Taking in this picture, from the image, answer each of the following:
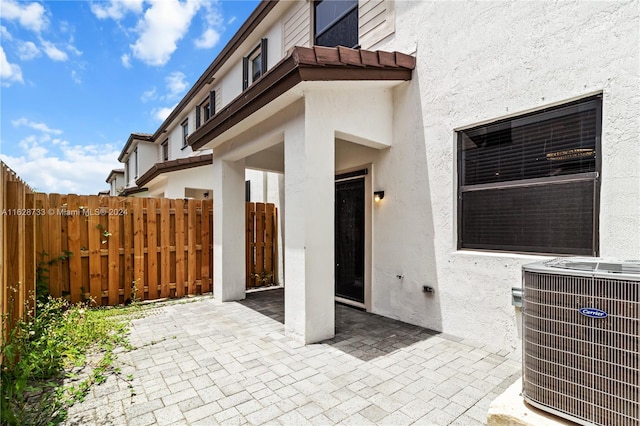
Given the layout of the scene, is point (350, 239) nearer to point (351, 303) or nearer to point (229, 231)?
point (351, 303)

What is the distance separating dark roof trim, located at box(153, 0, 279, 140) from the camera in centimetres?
886

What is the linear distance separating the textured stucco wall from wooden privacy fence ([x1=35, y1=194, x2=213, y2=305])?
463 centimetres

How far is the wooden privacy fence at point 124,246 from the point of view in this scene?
6.15 m

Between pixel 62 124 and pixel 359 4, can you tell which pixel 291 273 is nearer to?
pixel 359 4

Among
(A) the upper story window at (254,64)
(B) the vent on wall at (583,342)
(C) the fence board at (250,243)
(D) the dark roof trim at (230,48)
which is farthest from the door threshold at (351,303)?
(D) the dark roof trim at (230,48)

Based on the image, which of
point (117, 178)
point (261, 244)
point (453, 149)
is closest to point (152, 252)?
point (261, 244)

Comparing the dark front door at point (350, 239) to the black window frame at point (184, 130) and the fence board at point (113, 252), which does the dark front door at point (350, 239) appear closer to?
the fence board at point (113, 252)

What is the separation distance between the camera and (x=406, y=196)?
5.33 meters

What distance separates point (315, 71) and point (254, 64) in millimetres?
7533

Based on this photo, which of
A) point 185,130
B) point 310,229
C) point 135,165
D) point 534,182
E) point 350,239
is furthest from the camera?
point 135,165

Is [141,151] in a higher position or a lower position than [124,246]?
higher

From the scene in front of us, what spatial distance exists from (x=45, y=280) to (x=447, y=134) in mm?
8026

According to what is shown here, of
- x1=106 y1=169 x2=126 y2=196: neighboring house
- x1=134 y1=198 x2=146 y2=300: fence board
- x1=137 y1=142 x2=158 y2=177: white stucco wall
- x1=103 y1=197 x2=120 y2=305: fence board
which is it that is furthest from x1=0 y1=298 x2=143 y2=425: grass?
x1=106 y1=169 x2=126 y2=196: neighboring house

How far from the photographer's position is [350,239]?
661 cm
